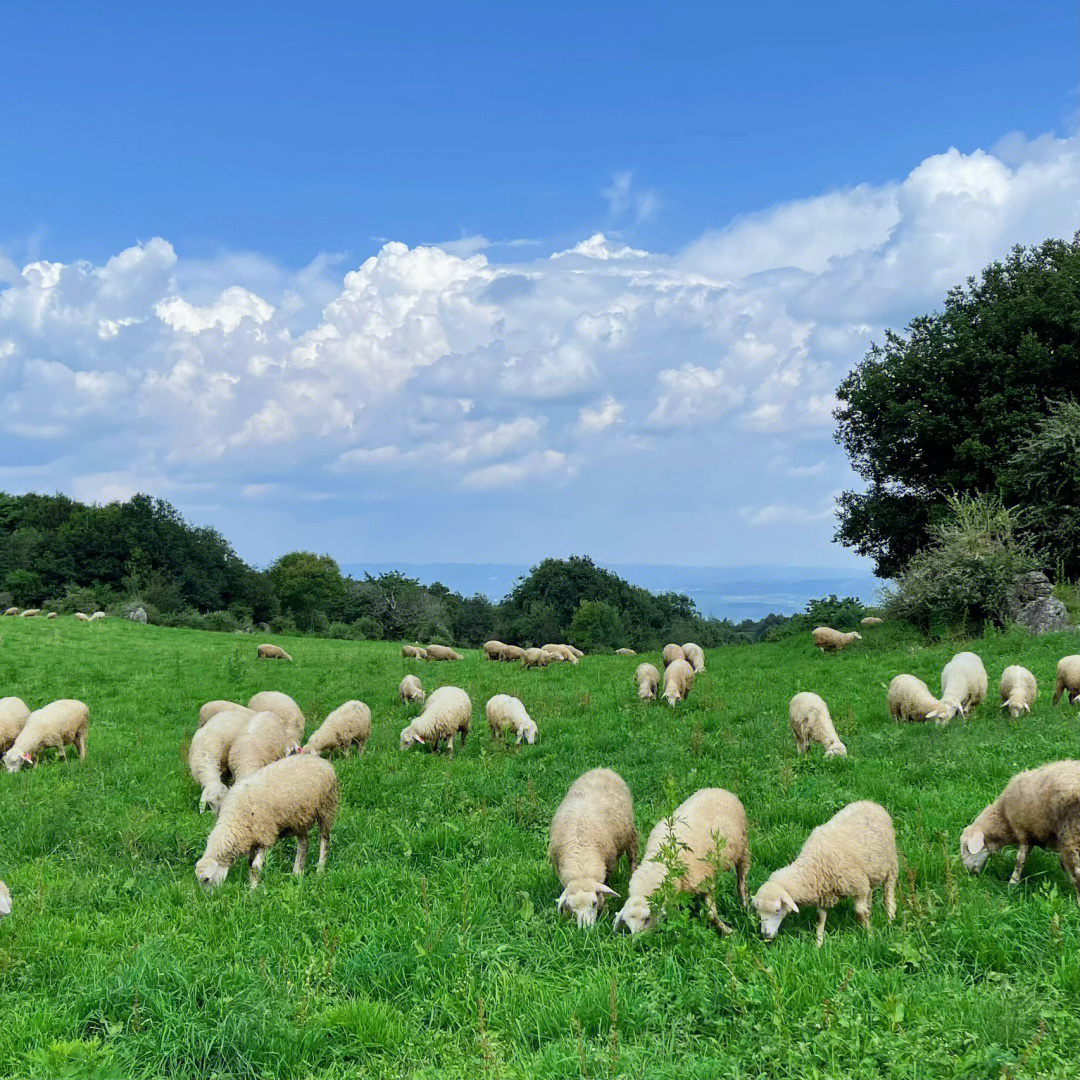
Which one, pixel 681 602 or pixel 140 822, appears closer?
pixel 140 822

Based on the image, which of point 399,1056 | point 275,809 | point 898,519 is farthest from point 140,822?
point 898,519

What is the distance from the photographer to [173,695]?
22.1m

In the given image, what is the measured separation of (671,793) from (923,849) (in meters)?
2.36

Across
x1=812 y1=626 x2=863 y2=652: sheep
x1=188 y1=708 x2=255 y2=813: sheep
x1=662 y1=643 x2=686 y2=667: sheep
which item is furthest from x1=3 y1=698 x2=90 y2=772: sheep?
x1=812 y1=626 x2=863 y2=652: sheep

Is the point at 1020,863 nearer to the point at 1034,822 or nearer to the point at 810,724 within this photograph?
the point at 1034,822

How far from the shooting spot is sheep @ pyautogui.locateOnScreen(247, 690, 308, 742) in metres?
15.5

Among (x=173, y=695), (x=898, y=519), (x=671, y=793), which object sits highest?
(x=898, y=519)

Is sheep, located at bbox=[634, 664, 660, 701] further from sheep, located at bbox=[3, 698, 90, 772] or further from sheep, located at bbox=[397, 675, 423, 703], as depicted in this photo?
sheep, located at bbox=[3, 698, 90, 772]

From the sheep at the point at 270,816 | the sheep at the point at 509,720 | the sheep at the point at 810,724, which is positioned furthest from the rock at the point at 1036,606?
the sheep at the point at 270,816

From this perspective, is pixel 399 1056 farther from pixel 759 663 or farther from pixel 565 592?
pixel 565 592

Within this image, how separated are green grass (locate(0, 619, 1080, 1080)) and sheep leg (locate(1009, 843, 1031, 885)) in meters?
0.11

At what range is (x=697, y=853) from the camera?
6887 millimetres

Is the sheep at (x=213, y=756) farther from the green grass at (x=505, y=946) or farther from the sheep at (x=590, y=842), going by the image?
the sheep at (x=590, y=842)

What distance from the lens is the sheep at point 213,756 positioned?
436 inches
